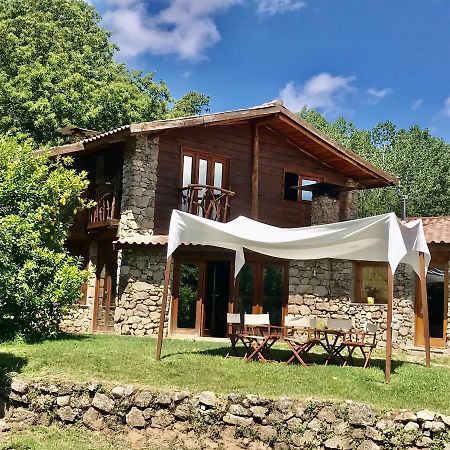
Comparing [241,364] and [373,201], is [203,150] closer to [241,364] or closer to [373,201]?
[241,364]

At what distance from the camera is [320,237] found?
34.7ft

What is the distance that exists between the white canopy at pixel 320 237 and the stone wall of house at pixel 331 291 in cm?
410

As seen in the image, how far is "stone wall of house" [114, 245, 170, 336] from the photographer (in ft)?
49.3

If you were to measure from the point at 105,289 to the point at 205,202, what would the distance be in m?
3.90

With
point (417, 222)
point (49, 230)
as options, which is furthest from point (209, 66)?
point (417, 222)

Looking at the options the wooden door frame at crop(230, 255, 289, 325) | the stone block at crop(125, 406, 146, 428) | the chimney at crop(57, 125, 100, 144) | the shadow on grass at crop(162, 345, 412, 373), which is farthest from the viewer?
the chimney at crop(57, 125, 100, 144)

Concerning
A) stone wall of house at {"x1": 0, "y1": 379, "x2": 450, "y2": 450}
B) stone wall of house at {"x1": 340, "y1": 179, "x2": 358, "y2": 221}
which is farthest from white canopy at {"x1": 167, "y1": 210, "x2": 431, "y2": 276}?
stone wall of house at {"x1": 340, "y1": 179, "x2": 358, "y2": 221}

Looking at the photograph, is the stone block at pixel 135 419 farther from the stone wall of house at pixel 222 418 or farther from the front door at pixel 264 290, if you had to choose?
the front door at pixel 264 290

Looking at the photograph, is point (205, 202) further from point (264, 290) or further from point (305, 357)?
point (305, 357)

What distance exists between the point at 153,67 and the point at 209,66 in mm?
7851

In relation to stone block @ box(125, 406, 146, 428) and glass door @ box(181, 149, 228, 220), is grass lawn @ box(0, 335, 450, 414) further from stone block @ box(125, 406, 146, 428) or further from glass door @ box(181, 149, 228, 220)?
glass door @ box(181, 149, 228, 220)

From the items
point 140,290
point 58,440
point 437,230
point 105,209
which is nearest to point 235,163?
→ point 105,209

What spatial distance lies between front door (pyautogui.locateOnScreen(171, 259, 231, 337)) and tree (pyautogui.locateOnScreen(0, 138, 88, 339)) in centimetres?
340

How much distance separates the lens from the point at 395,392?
877cm
